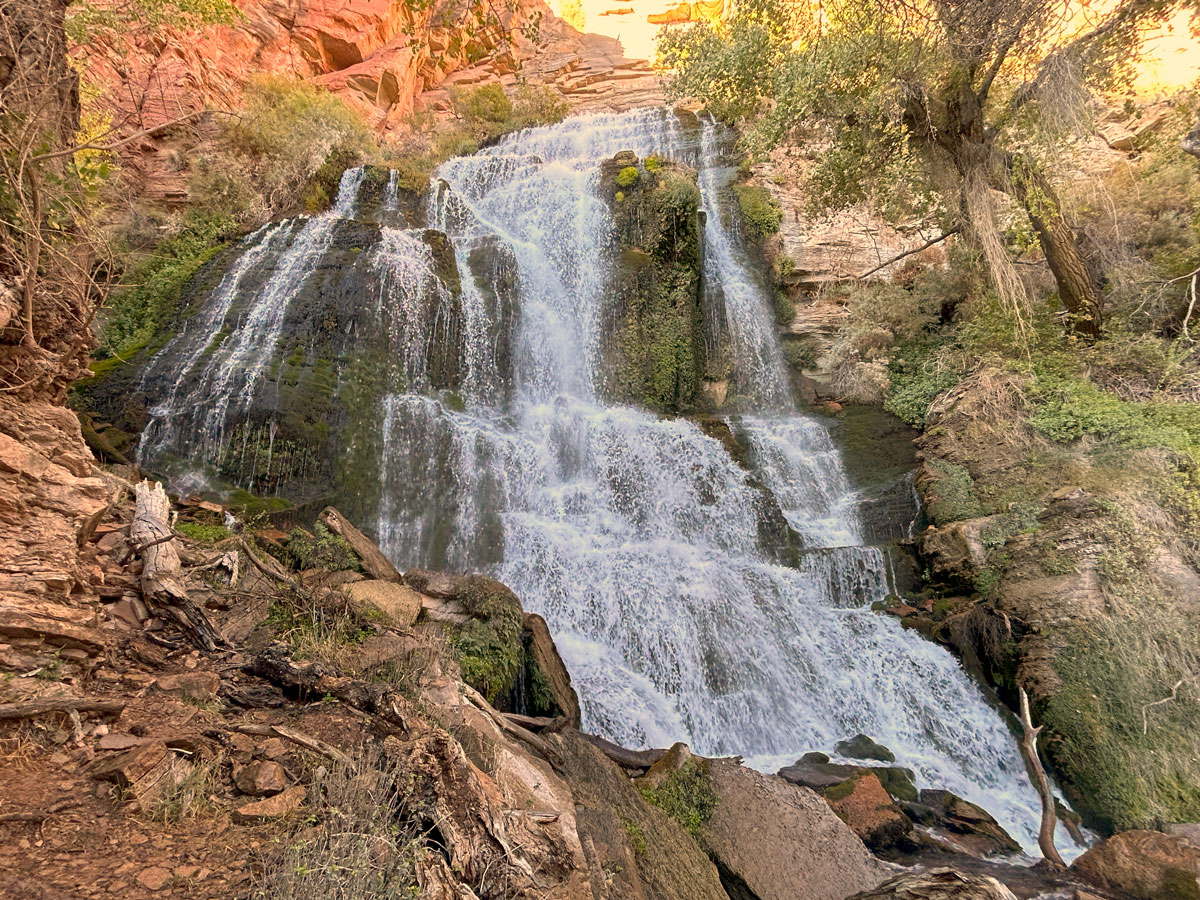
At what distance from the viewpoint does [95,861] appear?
5.72ft

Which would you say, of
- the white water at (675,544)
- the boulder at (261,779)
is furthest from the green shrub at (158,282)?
the boulder at (261,779)

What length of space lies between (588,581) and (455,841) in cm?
590

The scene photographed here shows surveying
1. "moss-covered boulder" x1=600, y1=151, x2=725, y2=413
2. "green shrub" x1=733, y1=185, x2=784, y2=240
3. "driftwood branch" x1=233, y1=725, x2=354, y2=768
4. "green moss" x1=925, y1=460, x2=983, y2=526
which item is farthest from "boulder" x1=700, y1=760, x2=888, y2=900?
"green shrub" x1=733, y1=185, x2=784, y2=240

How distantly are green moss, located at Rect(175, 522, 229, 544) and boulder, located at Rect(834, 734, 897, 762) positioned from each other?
6.89 meters

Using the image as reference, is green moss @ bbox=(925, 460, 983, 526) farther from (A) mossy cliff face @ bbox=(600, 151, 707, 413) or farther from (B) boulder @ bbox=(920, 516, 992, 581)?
(A) mossy cliff face @ bbox=(600, 151, 707, 413)

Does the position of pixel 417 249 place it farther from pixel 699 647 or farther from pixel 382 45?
pixel 382 45

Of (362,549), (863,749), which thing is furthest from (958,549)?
(362,549)

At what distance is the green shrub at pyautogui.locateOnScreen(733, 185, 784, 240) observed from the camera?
1390cm

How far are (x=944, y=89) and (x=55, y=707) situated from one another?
436 inches

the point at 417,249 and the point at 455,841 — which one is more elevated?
the point at 417,249

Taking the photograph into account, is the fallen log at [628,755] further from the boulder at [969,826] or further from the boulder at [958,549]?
the boulder at [958,549]

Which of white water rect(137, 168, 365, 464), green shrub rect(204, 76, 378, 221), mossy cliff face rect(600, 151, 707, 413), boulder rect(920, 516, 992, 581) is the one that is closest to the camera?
boulder rect(920, 516, 992, 581)

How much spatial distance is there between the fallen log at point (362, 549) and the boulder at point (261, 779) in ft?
12.1

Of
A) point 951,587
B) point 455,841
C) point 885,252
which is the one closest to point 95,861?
point 455,841
